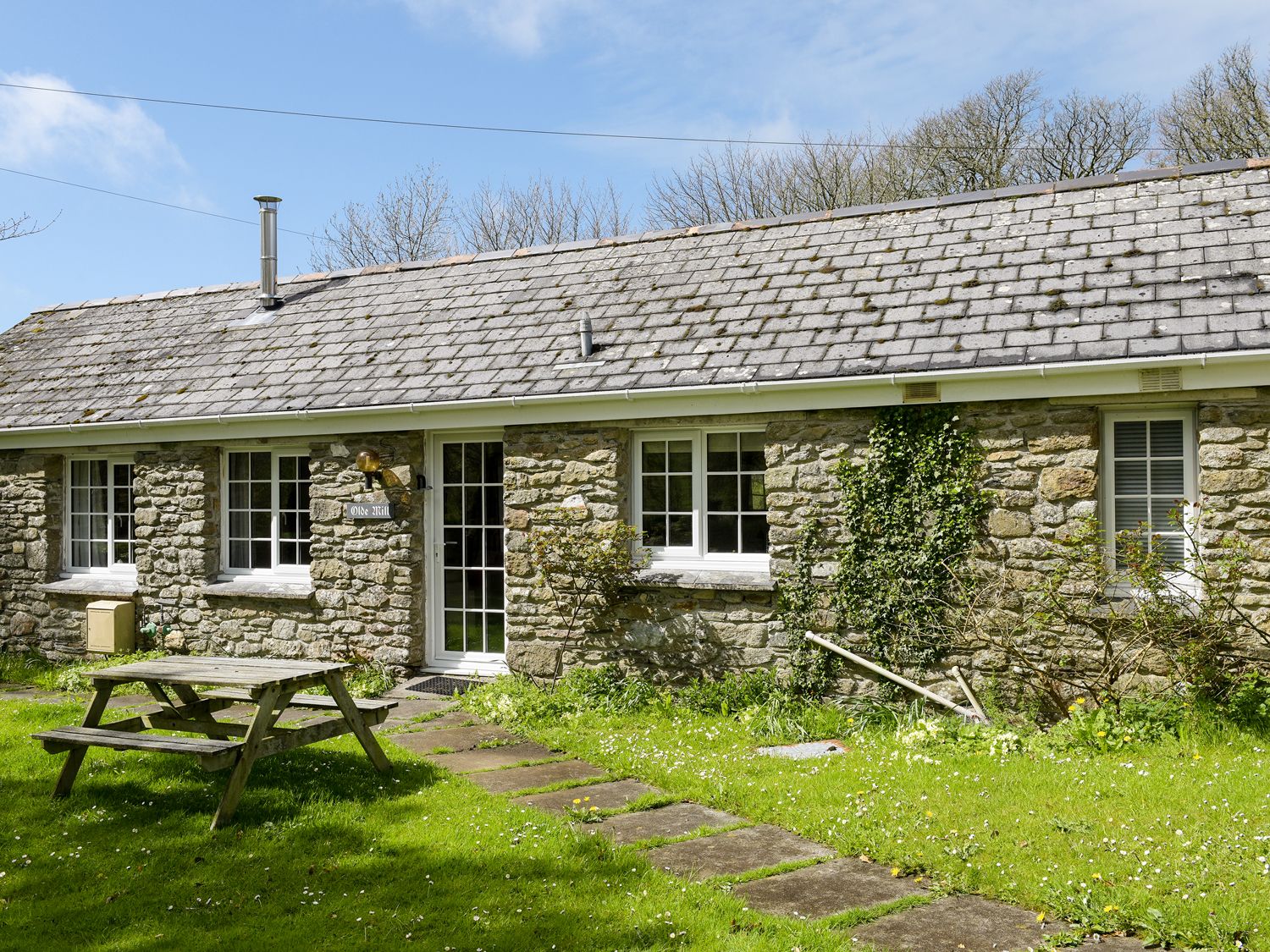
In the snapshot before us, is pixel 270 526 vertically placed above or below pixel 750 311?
below

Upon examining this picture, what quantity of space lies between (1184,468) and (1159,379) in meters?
0.77

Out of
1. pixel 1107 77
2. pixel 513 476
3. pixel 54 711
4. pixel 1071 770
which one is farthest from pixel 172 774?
pixel 1107 77

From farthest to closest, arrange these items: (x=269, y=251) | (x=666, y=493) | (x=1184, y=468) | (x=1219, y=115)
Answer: (x=1219, y=115), (x=269, y=251), (x=666, y=493), (x=1184, y=468)

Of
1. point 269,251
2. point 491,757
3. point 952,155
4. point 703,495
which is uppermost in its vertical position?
point 952,155

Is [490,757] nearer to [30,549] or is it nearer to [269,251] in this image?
[30,549]

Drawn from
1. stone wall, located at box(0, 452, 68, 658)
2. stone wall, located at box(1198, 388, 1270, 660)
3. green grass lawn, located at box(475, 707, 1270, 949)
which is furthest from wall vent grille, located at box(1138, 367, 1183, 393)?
stone wall, located at box(0, 452, 68, 658)

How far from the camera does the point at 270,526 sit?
11602mm

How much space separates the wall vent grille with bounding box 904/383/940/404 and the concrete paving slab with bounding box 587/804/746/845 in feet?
12.2

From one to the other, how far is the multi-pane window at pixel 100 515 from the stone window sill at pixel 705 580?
680 cm

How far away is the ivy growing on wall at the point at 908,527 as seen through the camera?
26.8 ft

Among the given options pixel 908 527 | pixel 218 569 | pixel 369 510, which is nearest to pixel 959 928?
pixel 908 527

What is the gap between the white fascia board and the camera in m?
7.49

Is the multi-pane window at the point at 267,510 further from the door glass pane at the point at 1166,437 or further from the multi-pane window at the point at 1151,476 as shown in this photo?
the door glass pane at the point at 1166,437

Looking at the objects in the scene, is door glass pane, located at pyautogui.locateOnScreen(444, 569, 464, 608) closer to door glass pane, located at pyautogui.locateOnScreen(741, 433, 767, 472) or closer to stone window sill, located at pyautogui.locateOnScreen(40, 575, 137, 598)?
door glass pane, located at pyautogui.locateOnScreen(741, 433, 767, 472)
